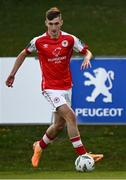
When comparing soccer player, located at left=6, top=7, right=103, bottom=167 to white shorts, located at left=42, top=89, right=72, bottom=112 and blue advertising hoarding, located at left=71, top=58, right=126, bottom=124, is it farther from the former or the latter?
blue advertising hoarding, located at left=71, top=58, right=126, bottom=124

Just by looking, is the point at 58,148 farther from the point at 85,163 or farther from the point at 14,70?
the point at 85,163

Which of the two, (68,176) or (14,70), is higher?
(14,70)

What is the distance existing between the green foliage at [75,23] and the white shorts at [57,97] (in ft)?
26.7

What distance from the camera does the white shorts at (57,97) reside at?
42.6ft

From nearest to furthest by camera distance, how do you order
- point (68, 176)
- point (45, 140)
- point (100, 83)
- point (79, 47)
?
1. point (68, 176)
2. point (79, 47)
3. point (45, 140)
4. point (100, 83)

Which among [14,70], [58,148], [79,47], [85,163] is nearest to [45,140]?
[85,163]

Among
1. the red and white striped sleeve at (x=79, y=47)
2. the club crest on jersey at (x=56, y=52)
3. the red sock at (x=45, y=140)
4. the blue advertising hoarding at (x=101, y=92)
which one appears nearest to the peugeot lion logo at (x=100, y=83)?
the blue advertising hoarding at (x=101, y=92)

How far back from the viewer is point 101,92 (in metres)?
16.0

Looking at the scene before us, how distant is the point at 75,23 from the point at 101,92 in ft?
27.1

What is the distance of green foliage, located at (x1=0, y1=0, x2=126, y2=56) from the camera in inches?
874

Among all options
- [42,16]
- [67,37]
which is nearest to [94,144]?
[67,37]

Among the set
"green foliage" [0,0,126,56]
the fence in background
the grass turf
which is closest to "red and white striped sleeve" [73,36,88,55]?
the grass turf

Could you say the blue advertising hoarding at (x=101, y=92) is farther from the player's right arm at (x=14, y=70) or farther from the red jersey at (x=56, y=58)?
the red jersey at (x=56, y=58)

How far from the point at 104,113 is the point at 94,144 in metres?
1.11
